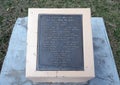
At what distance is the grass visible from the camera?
4.29 m

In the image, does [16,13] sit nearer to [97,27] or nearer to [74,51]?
[97,27]

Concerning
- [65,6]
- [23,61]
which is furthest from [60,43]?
[65,6]

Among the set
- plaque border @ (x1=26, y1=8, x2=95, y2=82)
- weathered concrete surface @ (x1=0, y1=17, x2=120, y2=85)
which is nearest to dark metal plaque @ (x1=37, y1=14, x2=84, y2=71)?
plaque border @ (x1=26, y1=8, x2=95, y2=82)

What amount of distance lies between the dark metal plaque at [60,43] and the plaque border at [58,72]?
5cm

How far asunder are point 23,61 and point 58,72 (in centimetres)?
68

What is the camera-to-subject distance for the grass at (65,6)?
4.29 meters

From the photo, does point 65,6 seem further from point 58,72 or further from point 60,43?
point 58,72

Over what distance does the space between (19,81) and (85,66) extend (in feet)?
2.91

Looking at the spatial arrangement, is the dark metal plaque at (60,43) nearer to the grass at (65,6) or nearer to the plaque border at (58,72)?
the plaque border at (58,72)

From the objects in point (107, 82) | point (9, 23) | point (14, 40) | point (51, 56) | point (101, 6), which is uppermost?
point (101, 6)

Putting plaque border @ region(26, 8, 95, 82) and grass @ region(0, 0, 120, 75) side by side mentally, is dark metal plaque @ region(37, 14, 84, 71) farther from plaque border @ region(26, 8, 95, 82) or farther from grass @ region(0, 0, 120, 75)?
grass @ region(0, 0, 120, 75)

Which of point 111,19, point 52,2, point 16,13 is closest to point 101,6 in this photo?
point 111,19

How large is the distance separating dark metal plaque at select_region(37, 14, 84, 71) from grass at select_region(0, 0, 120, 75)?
3.75 ft

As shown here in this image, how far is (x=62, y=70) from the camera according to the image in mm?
3078
